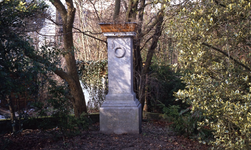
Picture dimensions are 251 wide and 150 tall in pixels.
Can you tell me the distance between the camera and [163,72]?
29.5 feet

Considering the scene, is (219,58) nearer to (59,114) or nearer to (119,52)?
(119,52)

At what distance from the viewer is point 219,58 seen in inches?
A: 131

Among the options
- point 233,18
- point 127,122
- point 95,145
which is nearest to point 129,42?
point 127,122

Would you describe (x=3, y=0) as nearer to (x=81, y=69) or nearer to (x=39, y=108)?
(x=39, y=108)

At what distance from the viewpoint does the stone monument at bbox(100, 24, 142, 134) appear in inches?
204

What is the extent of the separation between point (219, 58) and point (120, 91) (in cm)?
251

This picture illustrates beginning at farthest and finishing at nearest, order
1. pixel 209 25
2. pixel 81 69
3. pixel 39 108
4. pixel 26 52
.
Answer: pixel 81 69 → pixel 39 108 → pixel 26 52 → pixel 209 25

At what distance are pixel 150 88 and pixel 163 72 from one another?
1.13 meters

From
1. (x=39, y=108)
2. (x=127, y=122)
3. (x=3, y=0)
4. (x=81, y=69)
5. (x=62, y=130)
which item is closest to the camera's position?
(x=3, y=0)

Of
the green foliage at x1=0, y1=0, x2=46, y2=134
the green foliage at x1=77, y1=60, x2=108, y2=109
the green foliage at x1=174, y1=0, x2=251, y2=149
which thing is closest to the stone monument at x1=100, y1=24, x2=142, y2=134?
the green foliage at x1=0, y1=0, x2=46, y2=134

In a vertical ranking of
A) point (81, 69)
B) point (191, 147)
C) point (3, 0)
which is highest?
point (3, 0)

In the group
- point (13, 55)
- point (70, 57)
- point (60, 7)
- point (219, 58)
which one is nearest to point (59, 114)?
point (13, 55)

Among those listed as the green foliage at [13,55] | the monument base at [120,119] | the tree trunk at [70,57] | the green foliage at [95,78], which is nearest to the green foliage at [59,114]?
the monument base at [120,119]

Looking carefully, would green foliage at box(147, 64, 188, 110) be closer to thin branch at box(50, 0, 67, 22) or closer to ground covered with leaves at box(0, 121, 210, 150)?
ground covered with leaves at box(0, 121, 210, 150)
